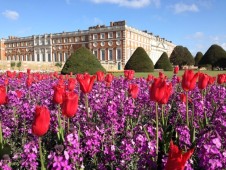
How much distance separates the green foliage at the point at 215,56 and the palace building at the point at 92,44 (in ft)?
48.3

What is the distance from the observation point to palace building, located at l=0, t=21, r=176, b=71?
6059cm

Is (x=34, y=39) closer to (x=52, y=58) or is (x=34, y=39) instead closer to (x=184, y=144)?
(x=52, y=58)

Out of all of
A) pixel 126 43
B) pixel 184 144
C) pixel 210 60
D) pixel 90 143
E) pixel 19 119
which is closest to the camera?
pixel 90 143

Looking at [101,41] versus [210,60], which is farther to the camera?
[101,41]

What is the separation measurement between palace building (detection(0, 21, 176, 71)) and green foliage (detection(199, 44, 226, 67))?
579 inches

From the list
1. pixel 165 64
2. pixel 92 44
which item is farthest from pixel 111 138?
pixel 92 44

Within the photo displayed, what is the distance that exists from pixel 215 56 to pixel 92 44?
87.1 ft

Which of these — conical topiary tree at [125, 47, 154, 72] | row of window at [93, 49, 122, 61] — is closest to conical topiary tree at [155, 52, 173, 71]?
conical topiary tree at [125, 47, 154, 72]

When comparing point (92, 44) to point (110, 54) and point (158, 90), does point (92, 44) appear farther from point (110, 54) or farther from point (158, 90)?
point (158, 90)

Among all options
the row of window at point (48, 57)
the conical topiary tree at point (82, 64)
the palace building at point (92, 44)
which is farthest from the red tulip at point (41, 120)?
the row of window at point (48, 57)

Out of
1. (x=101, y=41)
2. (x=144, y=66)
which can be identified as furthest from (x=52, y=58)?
(x=144, y=66)

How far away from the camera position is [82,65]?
2016 cm

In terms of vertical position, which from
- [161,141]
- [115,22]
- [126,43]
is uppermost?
[115,22]

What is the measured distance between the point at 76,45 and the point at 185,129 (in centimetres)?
6499
